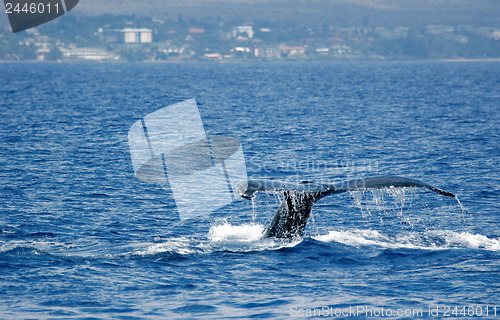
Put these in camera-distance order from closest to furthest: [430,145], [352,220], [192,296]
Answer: [192,296] → [352,220] → [430,145]

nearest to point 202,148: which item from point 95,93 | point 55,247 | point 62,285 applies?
point 55,247

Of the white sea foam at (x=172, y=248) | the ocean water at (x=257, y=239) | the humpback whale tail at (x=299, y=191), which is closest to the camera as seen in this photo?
the ocean water at (x=257, y=239)

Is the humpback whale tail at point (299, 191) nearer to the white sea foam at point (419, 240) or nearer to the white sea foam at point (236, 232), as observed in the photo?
the white sea foam at point (236, 232)

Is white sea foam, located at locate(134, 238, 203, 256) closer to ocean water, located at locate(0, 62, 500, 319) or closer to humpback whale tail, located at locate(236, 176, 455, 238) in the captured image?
ocean water, located at locate(0, 62, 500, 319)

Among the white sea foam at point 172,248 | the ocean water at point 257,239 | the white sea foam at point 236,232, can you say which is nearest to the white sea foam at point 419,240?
the ocean water at point 257,239

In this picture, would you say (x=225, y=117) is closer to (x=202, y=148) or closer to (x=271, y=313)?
(x=202, y=148)

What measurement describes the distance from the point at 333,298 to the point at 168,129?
29.1 m

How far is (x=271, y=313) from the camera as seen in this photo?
11.0 m

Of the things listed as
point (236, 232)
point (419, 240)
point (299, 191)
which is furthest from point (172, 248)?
point (419, 240)

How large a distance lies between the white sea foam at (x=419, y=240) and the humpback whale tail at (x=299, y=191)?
1.11 metres

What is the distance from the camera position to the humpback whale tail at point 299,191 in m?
11.8

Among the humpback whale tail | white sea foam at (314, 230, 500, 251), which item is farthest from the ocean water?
the humpback whale tail

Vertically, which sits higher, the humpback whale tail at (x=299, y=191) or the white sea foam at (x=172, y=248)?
the humpback whale tail at (x=299, y=191)

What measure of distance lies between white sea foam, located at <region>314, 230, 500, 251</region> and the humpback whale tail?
1.11 meters
